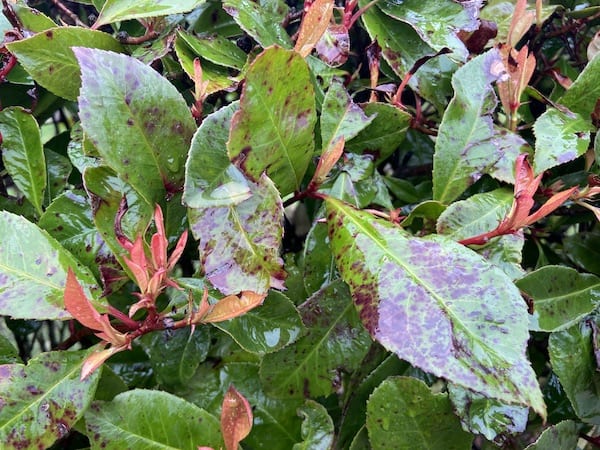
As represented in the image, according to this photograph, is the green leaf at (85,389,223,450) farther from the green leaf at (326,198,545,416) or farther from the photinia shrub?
the green leaf at (326,198,545,416)

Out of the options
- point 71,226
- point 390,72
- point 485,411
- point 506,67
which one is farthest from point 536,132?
point 71,226

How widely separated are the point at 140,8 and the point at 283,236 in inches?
11.9

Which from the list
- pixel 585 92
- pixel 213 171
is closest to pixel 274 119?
pixel 213 171

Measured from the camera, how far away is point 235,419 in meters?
0.54

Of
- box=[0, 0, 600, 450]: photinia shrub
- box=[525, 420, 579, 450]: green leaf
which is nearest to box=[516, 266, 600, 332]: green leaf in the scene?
box=[0, 0, 600, 450]: photinia shrub

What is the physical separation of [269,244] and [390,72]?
0.35m

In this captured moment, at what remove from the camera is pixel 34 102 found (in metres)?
0.76

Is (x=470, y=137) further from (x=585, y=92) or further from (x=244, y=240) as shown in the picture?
(x=244, y=240)

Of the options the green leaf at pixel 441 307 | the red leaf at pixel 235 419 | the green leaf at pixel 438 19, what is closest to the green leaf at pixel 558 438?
the green leaf at pixel 441 307

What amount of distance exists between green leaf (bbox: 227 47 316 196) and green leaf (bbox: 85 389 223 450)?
9.7 inches

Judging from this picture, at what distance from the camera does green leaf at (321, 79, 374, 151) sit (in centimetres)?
64

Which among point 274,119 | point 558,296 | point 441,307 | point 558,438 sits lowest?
point 558,438

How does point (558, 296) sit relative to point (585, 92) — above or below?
below

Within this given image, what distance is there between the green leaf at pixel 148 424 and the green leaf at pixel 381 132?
349mm
